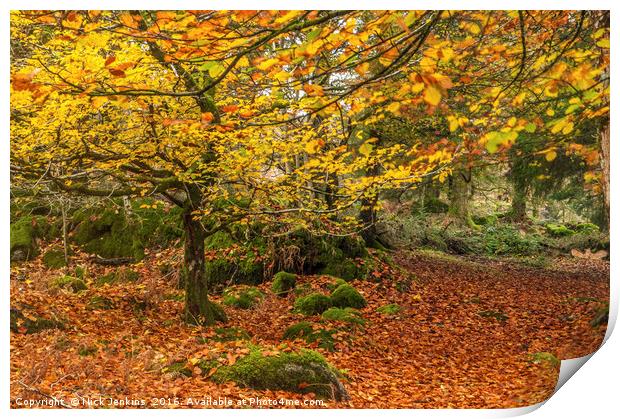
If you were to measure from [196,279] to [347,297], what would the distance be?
1.49 m

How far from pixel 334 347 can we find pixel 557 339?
184 centimetres

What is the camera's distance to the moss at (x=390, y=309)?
13.4ft

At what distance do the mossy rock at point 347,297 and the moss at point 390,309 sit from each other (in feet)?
0.51

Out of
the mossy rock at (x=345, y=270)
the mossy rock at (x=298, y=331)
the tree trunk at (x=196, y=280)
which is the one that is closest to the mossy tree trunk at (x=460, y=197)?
the mossy rock at (x=345, y=270)

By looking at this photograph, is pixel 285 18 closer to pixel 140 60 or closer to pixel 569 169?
pixel 140 60

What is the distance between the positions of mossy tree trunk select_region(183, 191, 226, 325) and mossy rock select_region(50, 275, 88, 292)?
3.02ft

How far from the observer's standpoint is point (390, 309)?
4109mm

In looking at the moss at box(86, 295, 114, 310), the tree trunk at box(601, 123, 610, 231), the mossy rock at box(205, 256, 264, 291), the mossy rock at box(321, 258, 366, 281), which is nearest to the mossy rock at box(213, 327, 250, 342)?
the mossy rock at box(205, 256, 264, 291)

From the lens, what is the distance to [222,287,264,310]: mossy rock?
176 inches

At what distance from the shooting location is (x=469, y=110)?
366 cm

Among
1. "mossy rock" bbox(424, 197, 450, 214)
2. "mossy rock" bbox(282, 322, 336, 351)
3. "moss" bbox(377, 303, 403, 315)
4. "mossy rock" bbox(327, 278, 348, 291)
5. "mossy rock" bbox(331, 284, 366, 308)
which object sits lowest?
"mossy rock" bbox(282, 322, 336, 351)

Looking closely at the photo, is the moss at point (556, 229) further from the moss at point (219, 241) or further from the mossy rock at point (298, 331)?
the moss at point (219, 241)

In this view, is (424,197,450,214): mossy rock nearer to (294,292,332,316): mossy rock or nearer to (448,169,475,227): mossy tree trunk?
(448,169,475,227): mossy tree trunk

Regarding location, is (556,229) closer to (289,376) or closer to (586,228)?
(586,228)
